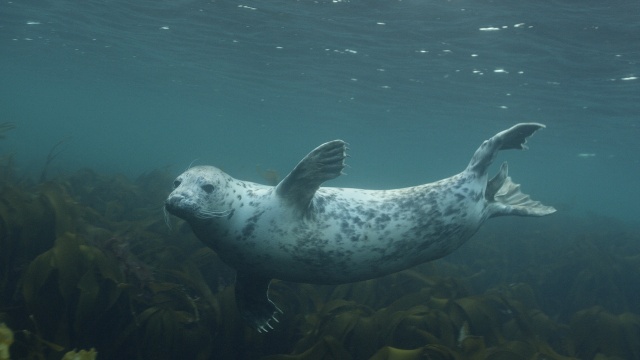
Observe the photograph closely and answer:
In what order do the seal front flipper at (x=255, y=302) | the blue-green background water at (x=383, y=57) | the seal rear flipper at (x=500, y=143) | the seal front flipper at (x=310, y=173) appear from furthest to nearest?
the blue-green background water at (x=383, y=57) < the seal rear flipper at (x=500, y=143) < the seal front flipper at (x=255, y=302) < the seal front flipper at (x=310, y=173)

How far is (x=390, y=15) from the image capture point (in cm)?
1064

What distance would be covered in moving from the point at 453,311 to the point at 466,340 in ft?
2.66

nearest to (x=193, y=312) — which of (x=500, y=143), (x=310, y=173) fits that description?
(x=310, y=173)

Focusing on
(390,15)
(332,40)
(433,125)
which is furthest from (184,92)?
(390,15)

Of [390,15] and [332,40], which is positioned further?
[332,40]

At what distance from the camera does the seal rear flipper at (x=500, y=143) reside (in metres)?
4.30

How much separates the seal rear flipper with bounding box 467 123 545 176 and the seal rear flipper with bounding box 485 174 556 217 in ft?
0.98

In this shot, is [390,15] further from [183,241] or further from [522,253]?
[183,241]

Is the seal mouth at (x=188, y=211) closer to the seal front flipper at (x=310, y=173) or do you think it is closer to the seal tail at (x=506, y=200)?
the seal front flipper at (x=310, y=173)

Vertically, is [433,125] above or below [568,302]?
below

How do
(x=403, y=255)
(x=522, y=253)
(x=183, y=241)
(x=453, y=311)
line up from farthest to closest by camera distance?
(x=522, y=253), (x=183, y=241), (x=453, y=311), (x=403, y=255)

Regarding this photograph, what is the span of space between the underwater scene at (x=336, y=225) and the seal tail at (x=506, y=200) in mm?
24

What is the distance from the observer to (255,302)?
12.7ft

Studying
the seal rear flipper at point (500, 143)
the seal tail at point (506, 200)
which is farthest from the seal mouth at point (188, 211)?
the seal tail at point (506, 200)
